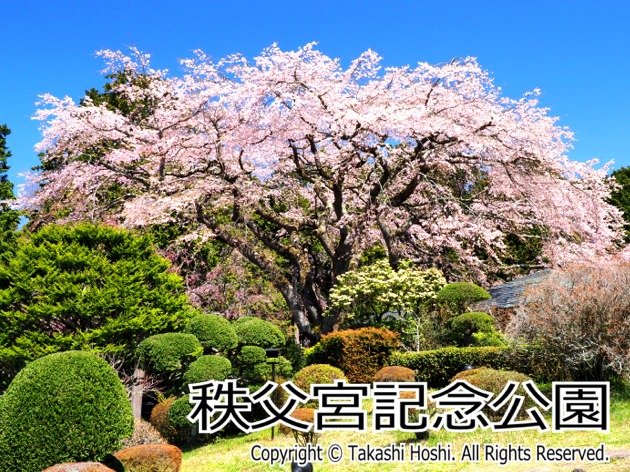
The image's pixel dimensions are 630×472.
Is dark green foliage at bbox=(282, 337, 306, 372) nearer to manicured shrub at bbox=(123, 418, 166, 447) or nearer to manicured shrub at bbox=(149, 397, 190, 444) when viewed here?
manicured shrub at bbox=(149, 397, 190, 444)

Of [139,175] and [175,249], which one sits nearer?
[139,175]

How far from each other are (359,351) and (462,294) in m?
2.93

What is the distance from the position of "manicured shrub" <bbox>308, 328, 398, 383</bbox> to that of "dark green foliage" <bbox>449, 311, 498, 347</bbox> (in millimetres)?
1473

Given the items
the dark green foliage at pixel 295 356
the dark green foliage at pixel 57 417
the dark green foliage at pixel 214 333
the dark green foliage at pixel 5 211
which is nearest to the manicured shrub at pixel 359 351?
the dark green foliage at pixel 295 356

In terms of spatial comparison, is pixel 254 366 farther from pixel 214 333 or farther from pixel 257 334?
pixel 214 333

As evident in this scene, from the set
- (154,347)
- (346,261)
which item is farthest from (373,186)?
(154,347)

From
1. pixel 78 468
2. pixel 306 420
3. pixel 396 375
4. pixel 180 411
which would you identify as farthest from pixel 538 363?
pixel 78 468

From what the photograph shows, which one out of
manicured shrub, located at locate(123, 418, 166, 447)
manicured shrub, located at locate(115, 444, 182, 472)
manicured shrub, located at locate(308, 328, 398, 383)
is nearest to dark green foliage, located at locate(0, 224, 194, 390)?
manicured shrub, located at locate(123, 418, 166, 447)

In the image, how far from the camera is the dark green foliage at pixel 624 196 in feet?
80.2

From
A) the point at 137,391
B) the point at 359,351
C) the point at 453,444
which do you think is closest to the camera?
the point at 453,444

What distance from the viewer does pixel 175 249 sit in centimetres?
2112

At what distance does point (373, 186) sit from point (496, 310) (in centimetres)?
479

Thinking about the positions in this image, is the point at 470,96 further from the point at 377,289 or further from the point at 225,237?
the point at 225,237

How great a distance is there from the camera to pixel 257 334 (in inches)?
494
